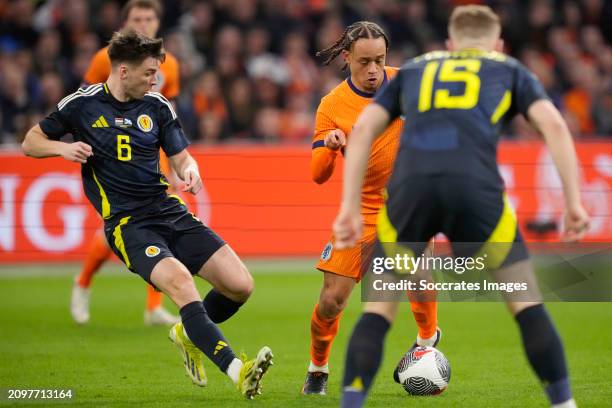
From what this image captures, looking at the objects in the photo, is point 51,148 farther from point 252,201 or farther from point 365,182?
point 252,201

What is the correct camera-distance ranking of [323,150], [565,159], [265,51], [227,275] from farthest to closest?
[265,51]
[227,275]
[323,150]
[565,159]

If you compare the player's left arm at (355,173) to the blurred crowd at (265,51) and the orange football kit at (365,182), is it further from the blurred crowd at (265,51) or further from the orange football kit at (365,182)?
the blurred crowd at (265,51)

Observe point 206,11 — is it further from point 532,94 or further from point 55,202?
point 532,94

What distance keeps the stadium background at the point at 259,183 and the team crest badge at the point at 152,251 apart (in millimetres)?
948

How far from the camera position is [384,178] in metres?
7.26

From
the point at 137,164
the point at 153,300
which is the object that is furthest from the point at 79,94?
the point at 153,300

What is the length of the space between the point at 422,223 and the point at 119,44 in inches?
113

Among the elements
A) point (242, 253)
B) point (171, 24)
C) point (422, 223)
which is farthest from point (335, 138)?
point (171, 24)

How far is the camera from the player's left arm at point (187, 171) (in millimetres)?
6930

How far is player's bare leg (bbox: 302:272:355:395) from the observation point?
23.0ft

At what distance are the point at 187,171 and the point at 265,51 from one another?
11.0 m

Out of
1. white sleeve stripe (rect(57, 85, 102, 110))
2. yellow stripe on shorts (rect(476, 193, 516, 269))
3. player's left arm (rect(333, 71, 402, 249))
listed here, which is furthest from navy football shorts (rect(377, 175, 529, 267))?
white sleeve stripe (rect(57, 85, 102, 110))

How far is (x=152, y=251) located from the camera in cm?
684

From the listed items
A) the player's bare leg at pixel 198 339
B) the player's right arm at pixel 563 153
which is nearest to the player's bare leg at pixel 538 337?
the player's right arm at pixel 563 153
